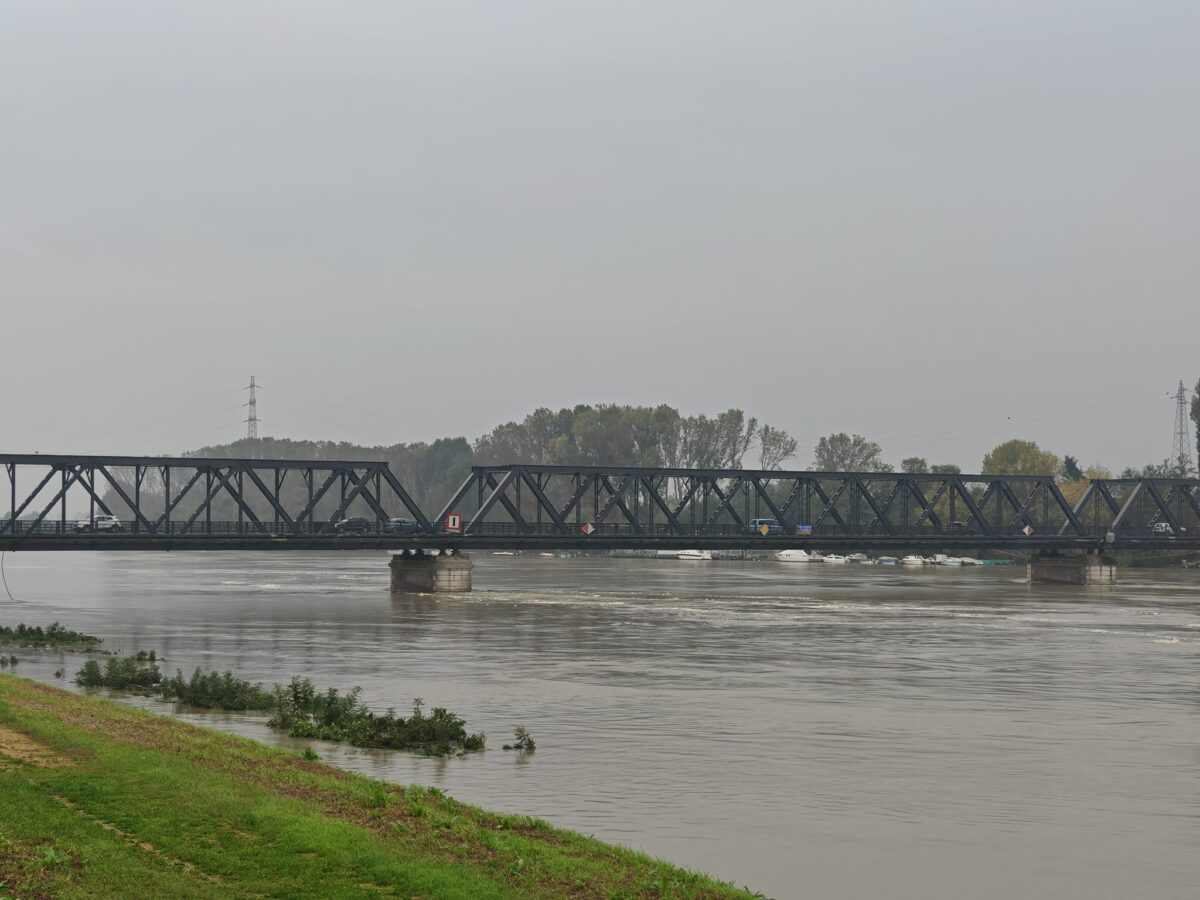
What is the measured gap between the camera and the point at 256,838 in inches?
757

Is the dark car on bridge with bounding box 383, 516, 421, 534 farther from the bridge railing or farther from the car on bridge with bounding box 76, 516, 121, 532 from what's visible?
the car on bridge with bounding box 76, 516, 121, 532

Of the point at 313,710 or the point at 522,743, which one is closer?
the point at 522,743

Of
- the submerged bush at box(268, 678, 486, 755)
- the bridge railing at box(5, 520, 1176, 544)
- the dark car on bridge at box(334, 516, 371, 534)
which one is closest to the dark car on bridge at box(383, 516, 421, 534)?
the bridge railing at box(5, 520, 1176, 544)

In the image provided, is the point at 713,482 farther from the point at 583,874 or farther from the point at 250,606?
the point at 583,874

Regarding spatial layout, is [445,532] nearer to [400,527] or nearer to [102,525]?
[400,527]

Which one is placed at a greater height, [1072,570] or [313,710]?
[313,710]

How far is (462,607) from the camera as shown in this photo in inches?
3807

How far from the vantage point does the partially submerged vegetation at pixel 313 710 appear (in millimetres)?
33875

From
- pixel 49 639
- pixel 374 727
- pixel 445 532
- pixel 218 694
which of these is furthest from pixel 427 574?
pixel 374 727

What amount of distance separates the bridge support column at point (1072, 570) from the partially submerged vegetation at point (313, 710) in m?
116

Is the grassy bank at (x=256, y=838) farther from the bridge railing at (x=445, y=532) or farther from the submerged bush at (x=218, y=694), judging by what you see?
the bridge railing at (x=445, y=532)

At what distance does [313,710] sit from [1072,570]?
123921 millimetres

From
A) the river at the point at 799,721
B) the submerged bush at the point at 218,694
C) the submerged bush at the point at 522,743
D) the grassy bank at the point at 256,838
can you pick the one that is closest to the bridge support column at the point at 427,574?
the river at the point at 799,721

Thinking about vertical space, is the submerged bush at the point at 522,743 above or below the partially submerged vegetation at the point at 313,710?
below
